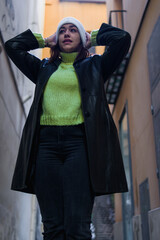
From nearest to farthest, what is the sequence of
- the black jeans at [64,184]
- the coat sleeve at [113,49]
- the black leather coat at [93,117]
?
the black jeans at [64,184]
the black leather coat at [93,117]
the coat sleeve at [113,49]

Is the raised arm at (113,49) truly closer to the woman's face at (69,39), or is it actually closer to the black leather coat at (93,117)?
the black leather coat at (93,117)

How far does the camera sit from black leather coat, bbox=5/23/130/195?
187cm

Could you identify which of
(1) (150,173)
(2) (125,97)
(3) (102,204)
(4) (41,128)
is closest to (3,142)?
(4) (41,128)

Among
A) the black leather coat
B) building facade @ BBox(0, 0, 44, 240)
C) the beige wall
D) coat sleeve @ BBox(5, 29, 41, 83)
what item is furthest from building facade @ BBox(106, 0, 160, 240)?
coat sleeve @ BBox(5, 29, 41, 83)

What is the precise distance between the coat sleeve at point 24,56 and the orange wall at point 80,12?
23.4 ft

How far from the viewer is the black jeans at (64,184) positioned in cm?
176

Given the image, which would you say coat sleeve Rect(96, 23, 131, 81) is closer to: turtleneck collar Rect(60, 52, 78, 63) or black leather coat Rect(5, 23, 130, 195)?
black leather coat Rect(5, 23, 130, 195)

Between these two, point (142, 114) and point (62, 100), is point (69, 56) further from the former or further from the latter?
point (142, 114)

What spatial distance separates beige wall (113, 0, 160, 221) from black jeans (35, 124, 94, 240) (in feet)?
8.84

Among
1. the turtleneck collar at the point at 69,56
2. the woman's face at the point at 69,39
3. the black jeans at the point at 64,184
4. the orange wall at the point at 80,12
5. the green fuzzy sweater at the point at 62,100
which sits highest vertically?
the orange wall at the point at 80,12

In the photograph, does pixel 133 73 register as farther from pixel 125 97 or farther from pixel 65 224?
pixel 65 224

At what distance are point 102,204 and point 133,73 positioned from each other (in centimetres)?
676

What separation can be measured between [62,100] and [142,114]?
139 inches

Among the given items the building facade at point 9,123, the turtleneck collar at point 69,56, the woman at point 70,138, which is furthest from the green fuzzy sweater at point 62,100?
the building facade at point 9,123
